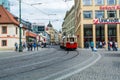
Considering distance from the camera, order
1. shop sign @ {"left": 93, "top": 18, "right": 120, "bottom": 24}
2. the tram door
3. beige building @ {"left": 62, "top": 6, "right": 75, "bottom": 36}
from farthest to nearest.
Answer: beige building @ {"left": 62, "top": 6, "right": 75, "bottom": 36}, the tram door, shop sign @ {"left": 93, "top": 18, "right": 120, "bottom": 24}

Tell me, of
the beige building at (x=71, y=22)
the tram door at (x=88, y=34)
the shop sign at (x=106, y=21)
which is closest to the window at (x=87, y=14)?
the shop sign at (x=106, y=21)

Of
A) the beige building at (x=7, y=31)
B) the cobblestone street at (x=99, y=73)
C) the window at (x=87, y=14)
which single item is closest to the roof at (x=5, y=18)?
the beige building at (x=7, y=31)

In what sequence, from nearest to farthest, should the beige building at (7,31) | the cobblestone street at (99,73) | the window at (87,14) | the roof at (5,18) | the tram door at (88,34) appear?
1. the cobblestone street at (99,73)
2. the beige building at (7,31)
3. the roof at (5,18)
4. the window at (87,14)
5. the tram door at (88,34)

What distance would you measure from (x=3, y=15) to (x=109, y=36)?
27169 mm

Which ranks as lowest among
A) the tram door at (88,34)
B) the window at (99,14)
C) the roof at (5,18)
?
the tram door at (88,34)

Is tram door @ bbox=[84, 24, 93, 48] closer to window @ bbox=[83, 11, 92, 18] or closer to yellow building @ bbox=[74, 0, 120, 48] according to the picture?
yellow building @ bbox=[74, 0, 120, 48]

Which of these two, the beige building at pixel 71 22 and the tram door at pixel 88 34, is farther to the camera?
the beige building at pixel 71 22

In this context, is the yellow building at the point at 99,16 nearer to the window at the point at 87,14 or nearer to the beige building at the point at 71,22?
the window at the point at 87,14

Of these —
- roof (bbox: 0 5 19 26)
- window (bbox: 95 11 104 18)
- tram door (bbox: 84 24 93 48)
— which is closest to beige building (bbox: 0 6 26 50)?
roof (bbox: 0 5 19 26)

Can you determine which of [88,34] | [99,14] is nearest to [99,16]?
[99,14]

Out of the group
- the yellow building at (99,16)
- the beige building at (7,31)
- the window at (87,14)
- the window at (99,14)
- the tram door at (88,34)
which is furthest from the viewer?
the tram door at (88,34)

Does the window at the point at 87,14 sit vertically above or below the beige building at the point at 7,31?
above

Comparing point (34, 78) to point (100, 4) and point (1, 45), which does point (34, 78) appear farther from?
point (100, 4)

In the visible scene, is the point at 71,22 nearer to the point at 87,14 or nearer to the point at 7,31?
the point at 87,14
